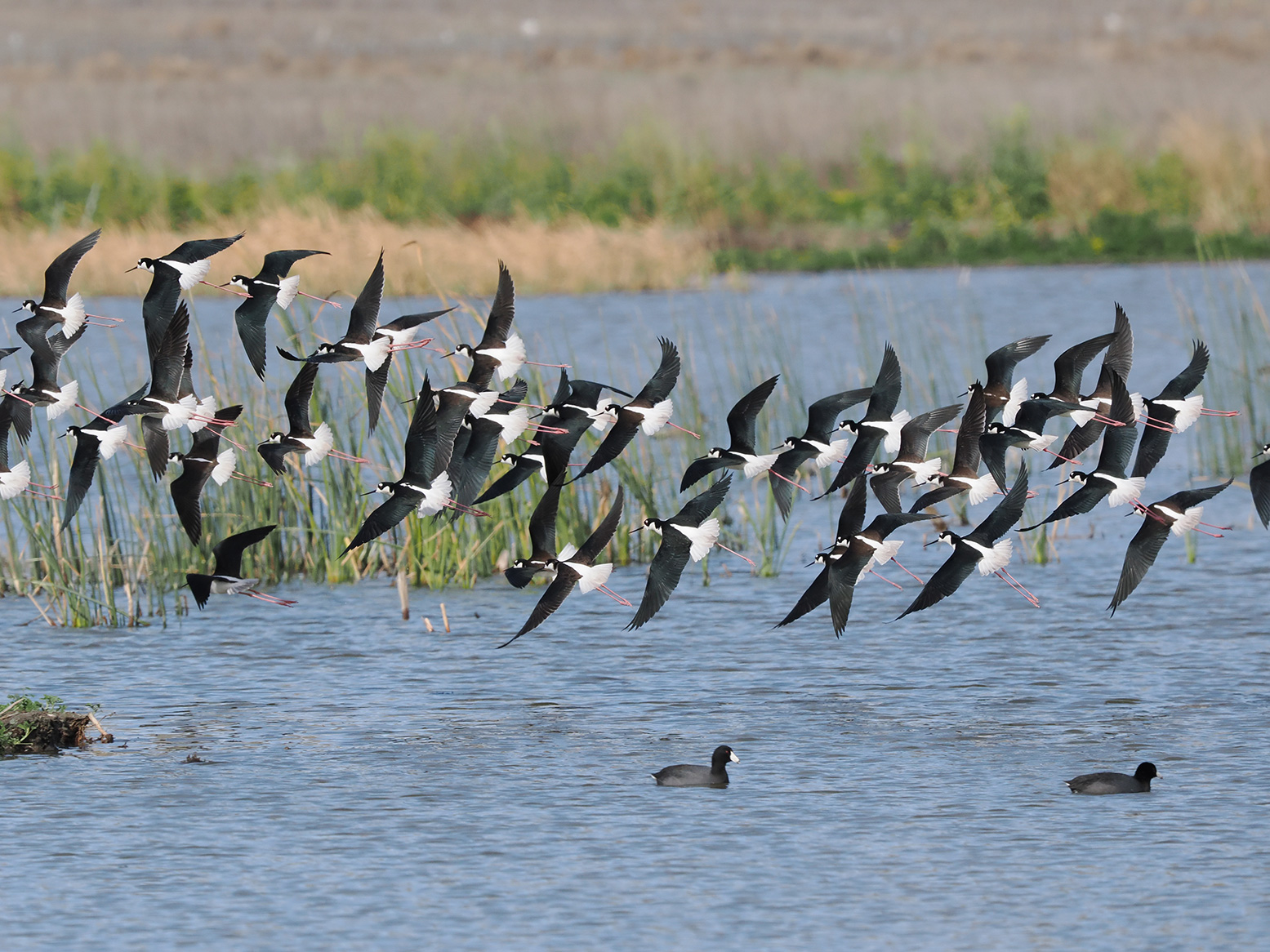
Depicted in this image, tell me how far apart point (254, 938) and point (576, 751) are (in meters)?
3.29

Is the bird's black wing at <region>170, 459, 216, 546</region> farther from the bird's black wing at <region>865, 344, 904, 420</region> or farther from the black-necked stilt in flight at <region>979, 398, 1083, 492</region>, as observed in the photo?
the black-necked stilt in flight at <region>979, 398, 1083, 492</region>

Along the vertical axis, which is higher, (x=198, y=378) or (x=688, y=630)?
(x=198, y=378)

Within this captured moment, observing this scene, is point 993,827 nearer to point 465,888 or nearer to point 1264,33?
point 465,888

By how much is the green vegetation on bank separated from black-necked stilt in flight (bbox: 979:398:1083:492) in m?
29.8

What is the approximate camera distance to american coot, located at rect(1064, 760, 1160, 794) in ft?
35.3

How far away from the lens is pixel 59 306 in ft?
30.3

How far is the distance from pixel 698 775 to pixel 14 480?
3.62m

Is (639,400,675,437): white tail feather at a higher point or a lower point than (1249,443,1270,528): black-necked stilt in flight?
higher

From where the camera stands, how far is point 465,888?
31.3ft

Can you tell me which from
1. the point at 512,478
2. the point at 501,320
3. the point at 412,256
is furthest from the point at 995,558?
the point at 412,256

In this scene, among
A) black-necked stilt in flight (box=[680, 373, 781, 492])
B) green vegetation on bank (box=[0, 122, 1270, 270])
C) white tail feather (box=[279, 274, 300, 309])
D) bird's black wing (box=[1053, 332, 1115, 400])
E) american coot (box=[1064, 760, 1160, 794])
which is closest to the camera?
black-necked stilt in flight (box=[680, 373, 781, 492])

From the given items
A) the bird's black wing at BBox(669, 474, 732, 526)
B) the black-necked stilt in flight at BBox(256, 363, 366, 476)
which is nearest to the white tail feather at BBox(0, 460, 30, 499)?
the black-necked stilt in flight at BBox(256, 363, 366, 476)

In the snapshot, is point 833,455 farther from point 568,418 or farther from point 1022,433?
point 568,418

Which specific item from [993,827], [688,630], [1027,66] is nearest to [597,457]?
[993,827]
